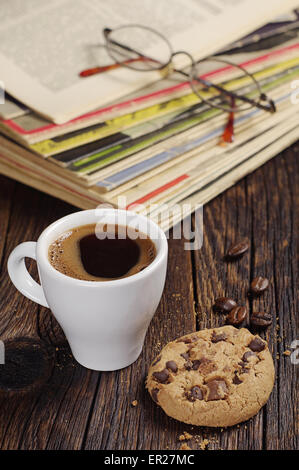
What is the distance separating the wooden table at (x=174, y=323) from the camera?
982 millimetres

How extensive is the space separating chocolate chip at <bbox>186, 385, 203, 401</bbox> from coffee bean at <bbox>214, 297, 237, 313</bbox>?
0.83 ft

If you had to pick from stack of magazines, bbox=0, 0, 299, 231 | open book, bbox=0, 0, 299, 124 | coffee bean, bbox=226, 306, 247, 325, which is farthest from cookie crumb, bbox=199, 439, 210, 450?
open book, bbox=0, 0, 299, 124

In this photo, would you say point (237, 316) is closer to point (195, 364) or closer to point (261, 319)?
point (261, 319)

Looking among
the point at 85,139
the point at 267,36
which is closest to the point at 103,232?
the point at 85,139

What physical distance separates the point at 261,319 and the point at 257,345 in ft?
0.36

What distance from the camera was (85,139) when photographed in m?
1.45

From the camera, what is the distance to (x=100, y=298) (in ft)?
3.14

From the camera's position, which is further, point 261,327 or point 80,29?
point 80,29

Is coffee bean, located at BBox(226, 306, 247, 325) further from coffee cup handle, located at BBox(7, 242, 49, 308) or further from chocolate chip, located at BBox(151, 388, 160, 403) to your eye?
coffee cup handle, located at BBox(7, 242, 49, 308)

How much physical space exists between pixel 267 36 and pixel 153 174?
2.20 feet

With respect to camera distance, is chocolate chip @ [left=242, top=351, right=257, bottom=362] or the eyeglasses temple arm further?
the eyeglasses temple arm

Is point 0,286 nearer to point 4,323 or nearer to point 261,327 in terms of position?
point 4,323

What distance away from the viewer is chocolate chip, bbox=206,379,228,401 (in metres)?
0.98

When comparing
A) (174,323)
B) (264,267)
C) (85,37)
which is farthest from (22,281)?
(85,37)
